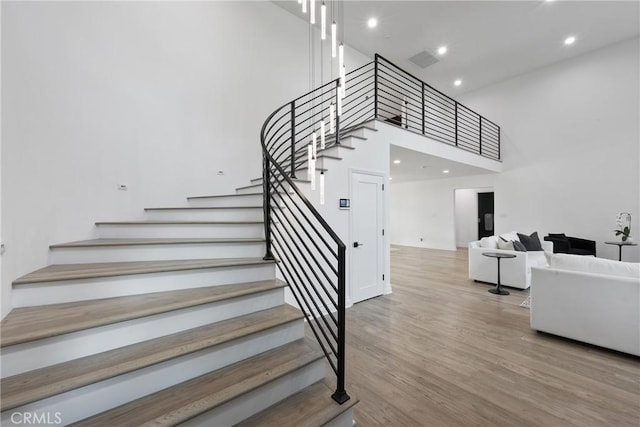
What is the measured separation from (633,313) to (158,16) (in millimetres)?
6708

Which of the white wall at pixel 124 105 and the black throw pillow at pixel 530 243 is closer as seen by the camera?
the white wall at pixel 124 105

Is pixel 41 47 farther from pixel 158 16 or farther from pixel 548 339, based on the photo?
pixel 548 339

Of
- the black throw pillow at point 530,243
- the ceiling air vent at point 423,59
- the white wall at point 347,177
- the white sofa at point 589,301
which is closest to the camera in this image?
the white sofa at point 589,301

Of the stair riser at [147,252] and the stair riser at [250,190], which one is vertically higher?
the stair riser at [250,190]

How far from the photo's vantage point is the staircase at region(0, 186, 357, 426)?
51.9 inches

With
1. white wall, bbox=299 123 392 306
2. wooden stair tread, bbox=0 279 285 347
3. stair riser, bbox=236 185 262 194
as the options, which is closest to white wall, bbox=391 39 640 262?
white wall, bbox=299 123 392 306

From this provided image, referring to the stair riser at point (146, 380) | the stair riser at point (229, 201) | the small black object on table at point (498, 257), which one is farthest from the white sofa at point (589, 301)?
the stair riser at point (229, 201)

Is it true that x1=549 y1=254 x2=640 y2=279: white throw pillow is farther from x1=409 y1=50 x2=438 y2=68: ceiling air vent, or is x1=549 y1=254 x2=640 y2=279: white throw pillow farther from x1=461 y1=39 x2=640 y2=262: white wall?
x1=409 y1=50 x2=438 y2=68: ceiling air vent

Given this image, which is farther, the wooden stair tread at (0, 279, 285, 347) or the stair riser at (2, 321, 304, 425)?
the wooden stair tread at (0, 279, 285, 347)

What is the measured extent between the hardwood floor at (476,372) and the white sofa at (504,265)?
1165 millimetres

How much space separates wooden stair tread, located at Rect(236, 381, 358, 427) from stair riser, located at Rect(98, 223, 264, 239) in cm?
175

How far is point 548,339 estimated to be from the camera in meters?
3.03

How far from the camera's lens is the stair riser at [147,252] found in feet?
7.50

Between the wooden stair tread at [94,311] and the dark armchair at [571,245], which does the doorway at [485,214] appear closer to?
the dark armchair at [571,245]
